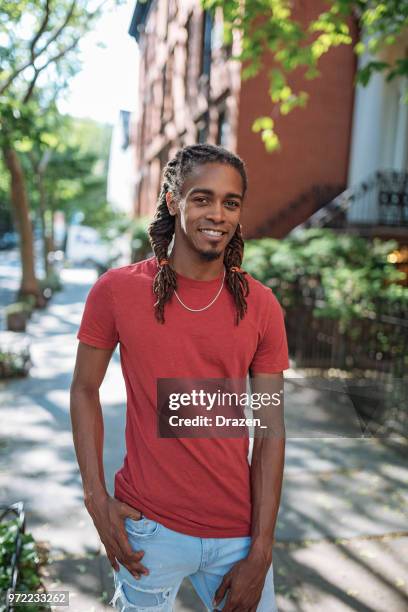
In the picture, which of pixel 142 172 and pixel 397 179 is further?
pixel 142 172

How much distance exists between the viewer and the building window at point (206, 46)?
16.3 metres

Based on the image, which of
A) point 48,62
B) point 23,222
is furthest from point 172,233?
point 23,222

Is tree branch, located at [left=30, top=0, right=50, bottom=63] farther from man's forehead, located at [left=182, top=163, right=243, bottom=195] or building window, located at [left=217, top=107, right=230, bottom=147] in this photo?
man's forehead, located at [left=182, top=163, right=243, bottom=195]

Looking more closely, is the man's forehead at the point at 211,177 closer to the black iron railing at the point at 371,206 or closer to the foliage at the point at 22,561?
the foliage at the point at 22,561

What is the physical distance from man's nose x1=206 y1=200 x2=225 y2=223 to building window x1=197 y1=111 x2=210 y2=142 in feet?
47.5

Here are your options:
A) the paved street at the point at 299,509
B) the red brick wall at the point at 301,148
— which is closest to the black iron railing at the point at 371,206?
the red brick wall at the point at 301,148

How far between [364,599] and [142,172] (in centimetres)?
2704

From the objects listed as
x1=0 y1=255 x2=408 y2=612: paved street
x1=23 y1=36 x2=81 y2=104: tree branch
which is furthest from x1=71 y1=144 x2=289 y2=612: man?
x1=23 y1=36 x2=81 y2=104: tree branch

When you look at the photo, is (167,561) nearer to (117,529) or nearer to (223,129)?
(117,529)

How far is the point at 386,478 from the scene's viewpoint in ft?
16.9

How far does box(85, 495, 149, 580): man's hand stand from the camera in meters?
1.78

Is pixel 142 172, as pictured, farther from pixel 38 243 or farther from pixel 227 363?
pixel 38 243

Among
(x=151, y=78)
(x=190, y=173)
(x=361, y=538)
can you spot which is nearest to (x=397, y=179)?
(x=361, y=538)

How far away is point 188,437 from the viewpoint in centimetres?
183
